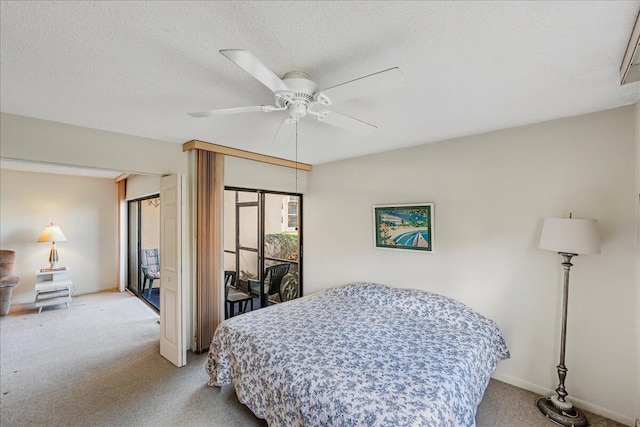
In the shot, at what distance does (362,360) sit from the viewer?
1.90 metres

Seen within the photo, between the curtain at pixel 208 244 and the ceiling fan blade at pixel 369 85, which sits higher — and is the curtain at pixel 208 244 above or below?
below

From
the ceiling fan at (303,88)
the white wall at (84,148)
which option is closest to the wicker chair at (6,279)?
the white wall at (84,148)

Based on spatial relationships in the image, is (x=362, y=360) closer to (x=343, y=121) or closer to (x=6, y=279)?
(x=343, y=121)

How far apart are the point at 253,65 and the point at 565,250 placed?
248 cm

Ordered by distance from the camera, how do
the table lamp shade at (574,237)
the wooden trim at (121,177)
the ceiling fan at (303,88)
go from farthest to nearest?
the wooden trim at (121,177) < the table lamp shade at (574,237) < the ceiling fan at (303,88)

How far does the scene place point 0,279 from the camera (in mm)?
4359

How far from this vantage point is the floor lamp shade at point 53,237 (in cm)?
504

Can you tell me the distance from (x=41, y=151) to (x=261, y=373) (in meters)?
2.62

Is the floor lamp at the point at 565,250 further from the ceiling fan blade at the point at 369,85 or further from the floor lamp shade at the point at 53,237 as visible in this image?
the floor lamp shade at the point at 53,237

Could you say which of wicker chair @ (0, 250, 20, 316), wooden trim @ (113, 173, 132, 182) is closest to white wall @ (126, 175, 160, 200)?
wooden trim @ (113, 173, 132, 182)

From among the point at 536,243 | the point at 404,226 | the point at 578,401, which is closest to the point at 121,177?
the point at 404,226

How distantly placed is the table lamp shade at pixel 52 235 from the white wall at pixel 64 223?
369 millimetres

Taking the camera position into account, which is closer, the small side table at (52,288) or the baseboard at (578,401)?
the baseboard at (578,401)

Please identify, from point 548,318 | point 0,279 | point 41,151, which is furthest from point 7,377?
point 548,318
